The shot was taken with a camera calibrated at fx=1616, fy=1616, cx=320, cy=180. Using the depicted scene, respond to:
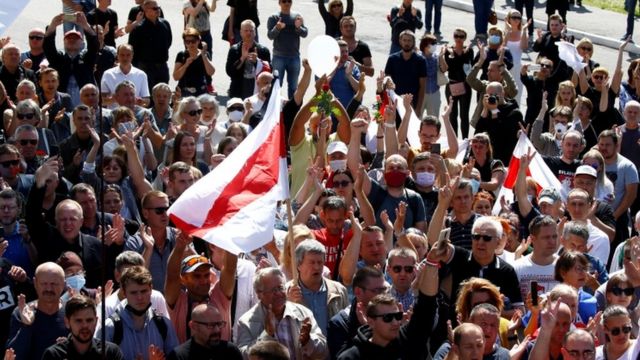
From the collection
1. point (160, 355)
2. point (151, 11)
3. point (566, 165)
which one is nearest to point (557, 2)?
point (151, 11)

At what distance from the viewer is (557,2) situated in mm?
26031

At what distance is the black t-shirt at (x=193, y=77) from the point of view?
64.1 ft

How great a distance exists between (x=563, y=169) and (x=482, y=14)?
9718 mm

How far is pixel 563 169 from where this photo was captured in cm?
1603

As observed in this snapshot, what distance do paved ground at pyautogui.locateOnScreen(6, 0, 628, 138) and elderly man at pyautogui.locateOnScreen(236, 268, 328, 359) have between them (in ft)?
39.8

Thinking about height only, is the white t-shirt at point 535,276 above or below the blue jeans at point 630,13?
above

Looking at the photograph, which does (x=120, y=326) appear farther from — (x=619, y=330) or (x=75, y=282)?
(x=619, y=330)

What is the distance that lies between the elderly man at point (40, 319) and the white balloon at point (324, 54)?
4.76 m

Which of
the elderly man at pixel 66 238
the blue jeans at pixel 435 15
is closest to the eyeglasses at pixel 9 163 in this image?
the elderly man at pixel 66 238

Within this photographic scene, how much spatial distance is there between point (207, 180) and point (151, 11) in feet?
29.8

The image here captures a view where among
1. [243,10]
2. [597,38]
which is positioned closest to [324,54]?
[243,10]

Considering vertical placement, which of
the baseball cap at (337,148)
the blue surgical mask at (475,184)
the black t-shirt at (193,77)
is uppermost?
the baseball cap at (337,148)

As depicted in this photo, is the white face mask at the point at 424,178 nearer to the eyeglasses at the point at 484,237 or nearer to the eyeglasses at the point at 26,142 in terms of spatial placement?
the eyeglasses at the point at 484,237

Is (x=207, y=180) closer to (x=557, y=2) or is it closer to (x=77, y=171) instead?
(x=77, y=171)
